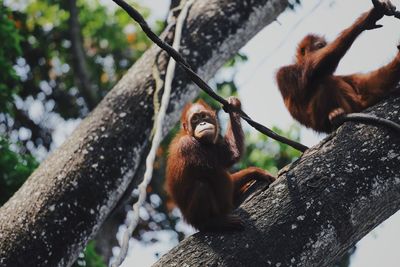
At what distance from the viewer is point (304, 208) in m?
2.68

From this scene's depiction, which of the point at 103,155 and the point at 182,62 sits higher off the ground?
the point at 103,155

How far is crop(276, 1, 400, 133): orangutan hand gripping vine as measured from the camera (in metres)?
4.40

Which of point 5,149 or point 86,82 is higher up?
point 86,82

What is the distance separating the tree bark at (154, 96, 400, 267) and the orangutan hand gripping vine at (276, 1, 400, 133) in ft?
4.70

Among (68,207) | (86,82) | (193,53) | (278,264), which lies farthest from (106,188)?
(86,82)

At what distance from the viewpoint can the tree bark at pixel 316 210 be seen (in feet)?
8.52

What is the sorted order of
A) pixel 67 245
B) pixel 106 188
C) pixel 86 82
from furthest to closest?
pixel 86 82 → pixel 106 188 → pixel 67 245

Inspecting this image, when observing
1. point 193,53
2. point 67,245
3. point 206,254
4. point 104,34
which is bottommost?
point 206,254

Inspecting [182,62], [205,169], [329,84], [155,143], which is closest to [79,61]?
[329,84]

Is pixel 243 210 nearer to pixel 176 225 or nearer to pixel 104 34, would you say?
pixel 176 225

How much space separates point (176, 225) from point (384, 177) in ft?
25.3

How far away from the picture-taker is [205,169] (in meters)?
4.15

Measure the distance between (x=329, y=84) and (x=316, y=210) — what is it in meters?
2.17

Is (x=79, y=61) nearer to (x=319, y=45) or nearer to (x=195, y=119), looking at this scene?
(x=319, y=45)
